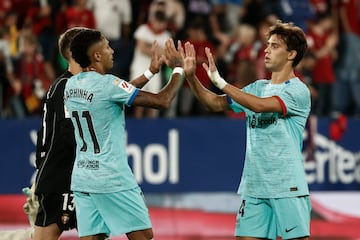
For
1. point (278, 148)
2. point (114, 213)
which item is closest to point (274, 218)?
point (278, 148)

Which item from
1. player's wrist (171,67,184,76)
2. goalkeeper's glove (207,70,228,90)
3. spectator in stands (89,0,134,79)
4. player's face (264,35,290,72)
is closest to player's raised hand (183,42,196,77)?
player's wrist (171,67,184,76)

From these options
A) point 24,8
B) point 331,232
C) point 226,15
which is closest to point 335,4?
point 226,15

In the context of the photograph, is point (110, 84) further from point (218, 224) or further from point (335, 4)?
point (335, 4)

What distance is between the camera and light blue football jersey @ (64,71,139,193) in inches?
287

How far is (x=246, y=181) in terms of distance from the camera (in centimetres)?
762

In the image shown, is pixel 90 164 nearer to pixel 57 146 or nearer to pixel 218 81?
pixel 57 146

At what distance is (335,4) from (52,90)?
32.0 feet

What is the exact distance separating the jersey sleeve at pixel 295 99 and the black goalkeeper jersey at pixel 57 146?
5.74 ft

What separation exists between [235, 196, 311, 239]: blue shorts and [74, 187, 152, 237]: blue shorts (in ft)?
2.48

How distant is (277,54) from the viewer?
7629mm

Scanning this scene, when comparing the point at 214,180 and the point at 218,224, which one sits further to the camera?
the point at 214,180

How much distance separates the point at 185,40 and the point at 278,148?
324 inches

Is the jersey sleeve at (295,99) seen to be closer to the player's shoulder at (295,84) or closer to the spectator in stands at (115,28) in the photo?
the player's shoulder at (295,84)

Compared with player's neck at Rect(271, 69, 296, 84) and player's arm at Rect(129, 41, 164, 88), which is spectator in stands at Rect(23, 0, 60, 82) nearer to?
player's arm at Rect(129, 41, 164, 88)
